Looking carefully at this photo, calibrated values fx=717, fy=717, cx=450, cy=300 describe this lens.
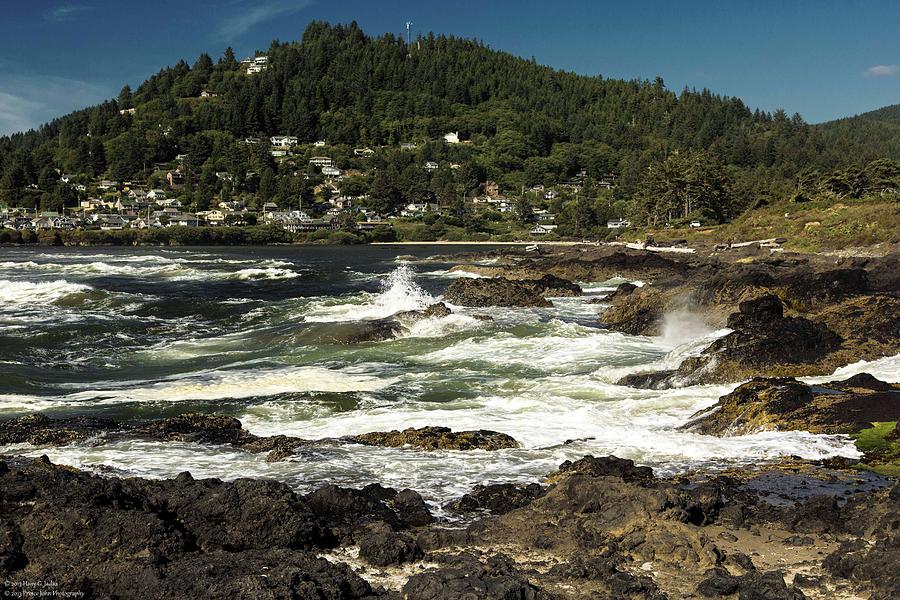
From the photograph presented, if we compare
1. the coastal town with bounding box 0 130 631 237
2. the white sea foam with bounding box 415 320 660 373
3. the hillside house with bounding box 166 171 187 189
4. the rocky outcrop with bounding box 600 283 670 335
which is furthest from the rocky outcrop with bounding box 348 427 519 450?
the hillside house with bounding box 166 171 187 189

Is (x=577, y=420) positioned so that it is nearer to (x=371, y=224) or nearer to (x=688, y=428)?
(x=688, y=428)

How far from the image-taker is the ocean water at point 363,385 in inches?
460

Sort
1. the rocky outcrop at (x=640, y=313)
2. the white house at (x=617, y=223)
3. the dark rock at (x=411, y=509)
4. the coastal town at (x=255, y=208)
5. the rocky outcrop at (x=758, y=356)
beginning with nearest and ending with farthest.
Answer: the dark rock at (x=411, y=509)
the rocky outcrop at (x=758, y=356)
the rocky outcrop at (x=640, y=313)
the white house at (x=617, y=223)
the coastal town at (x=255, y=208)

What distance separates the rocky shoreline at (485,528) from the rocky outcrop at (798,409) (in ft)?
0.14

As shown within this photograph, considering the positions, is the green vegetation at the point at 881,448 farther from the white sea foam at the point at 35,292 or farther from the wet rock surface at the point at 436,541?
the white sea foam at the point at 35,292

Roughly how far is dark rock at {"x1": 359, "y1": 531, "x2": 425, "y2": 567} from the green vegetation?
7.17 meters

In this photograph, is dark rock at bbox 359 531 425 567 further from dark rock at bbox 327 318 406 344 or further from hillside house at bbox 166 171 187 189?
hillside house at bbox 166 171 187 189

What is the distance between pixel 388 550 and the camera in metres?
7.59

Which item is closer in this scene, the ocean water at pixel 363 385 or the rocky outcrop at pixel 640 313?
the ocean water at pixel 363 385

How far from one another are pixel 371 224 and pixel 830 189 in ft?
308

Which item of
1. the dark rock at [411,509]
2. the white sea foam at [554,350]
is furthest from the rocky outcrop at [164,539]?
the white sea foam at [554,350]

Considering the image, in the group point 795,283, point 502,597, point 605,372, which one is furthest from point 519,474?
point 795,283

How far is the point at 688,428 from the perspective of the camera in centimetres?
1344

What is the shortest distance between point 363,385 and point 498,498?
9.36m
